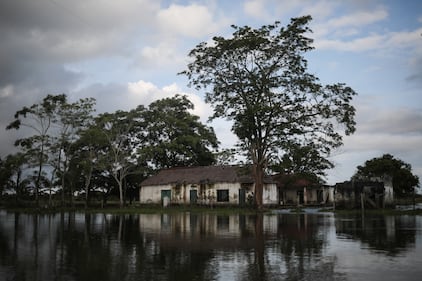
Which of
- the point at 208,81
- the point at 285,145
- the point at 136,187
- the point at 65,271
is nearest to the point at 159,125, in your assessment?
the point at 136,187

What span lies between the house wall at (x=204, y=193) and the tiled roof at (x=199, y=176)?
556mm

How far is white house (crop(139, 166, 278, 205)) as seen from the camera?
154 ft

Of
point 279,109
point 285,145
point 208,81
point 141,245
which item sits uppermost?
point 208,81

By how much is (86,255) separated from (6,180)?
59.2 metres

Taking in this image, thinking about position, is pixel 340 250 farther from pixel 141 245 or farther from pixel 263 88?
pixel 263 88

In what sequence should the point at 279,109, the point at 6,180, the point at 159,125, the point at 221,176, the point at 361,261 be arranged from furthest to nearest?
1. the point at 6,180
2. the point at 159,125
3. the point at 221,176
4. the point at 279,109
5. the point at 361,261

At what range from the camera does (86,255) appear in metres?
10.8

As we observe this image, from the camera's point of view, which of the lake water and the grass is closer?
the lake water

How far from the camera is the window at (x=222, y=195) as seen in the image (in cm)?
4859

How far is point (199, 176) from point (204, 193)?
2246mm

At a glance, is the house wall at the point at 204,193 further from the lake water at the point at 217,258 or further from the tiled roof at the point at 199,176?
the lake water at the point at 217,258

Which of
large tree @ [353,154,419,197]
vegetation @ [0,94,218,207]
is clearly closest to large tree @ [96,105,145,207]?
vegetation @ [0,94,218,207]

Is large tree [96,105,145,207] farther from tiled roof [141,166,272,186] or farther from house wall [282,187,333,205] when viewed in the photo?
house wall [282,187,333,205]

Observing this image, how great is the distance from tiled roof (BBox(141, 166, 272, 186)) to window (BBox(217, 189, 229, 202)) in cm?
119
